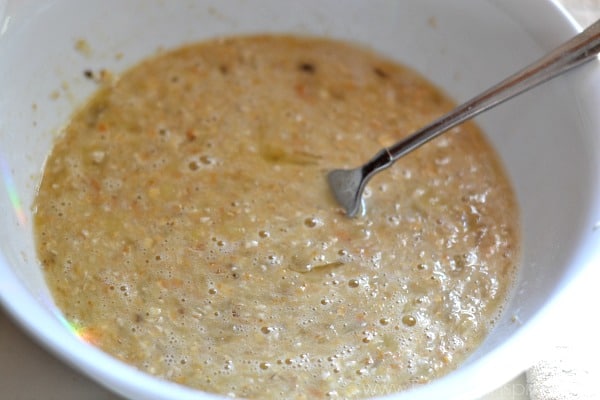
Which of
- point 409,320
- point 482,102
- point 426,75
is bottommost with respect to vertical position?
point 409,320

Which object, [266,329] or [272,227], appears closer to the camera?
[266,329]

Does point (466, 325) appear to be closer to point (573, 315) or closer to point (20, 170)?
point (573, 315)

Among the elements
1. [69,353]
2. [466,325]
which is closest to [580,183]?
[466,325]

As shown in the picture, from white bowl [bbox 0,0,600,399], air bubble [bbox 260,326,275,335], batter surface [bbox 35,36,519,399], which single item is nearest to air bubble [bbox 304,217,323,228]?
batter surface [bbox 35,36,519,399]

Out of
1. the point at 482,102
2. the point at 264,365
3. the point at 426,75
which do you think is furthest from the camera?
the point at 426,75

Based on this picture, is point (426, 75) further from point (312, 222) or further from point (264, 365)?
point (264, 365)

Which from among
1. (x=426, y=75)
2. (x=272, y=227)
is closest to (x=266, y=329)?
(x=272, y=227)

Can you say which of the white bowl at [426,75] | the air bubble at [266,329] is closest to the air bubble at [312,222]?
the air bubble at [266,329]
